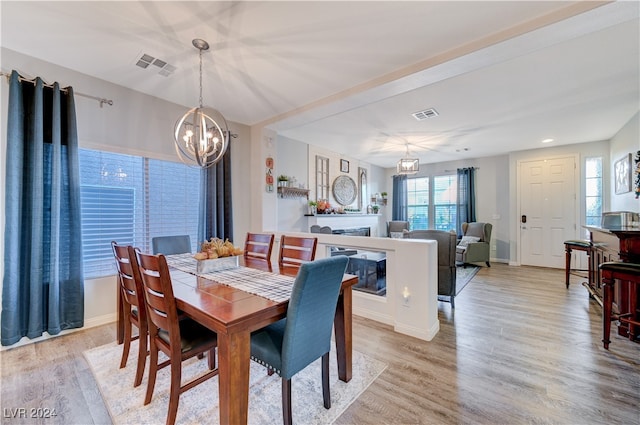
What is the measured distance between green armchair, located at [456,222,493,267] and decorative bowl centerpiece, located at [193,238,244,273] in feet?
16.2

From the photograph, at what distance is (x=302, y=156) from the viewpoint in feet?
17.6

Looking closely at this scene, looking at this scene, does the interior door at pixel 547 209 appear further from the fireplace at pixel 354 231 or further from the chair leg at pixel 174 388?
the chair leg at pixel 174 388

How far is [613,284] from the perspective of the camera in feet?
7.72

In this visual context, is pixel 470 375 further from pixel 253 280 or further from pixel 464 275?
pixel 464 275

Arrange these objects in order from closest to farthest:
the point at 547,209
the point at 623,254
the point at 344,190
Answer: the point at 623,254, the point at 547,209, the point at 344,190

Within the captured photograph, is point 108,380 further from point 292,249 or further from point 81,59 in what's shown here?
point 81,59

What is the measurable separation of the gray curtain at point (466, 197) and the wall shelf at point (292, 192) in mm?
4073

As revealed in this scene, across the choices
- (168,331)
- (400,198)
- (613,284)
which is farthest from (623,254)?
(400,198)

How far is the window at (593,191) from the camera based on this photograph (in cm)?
515

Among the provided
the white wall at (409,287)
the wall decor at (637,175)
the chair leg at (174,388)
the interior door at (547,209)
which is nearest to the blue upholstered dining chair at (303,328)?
the chair leg at (174,388)

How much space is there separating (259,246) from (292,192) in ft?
7.81

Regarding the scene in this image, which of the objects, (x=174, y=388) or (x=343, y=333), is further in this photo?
(x=343, y=333)

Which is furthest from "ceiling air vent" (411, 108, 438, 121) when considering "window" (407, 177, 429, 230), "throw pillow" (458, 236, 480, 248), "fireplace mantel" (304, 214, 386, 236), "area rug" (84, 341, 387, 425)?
"window" (407, 177, 429, 230)

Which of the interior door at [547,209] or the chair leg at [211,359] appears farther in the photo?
the interior door at [547,209]
